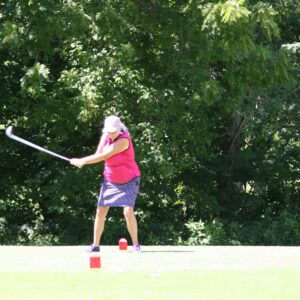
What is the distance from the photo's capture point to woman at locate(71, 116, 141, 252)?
974 centimetres

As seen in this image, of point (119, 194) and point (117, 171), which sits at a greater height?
point (117, 171)

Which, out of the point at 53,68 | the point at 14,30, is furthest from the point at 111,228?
the point at 14,30

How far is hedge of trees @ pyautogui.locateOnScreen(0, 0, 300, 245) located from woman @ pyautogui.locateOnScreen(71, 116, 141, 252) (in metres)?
6.00
